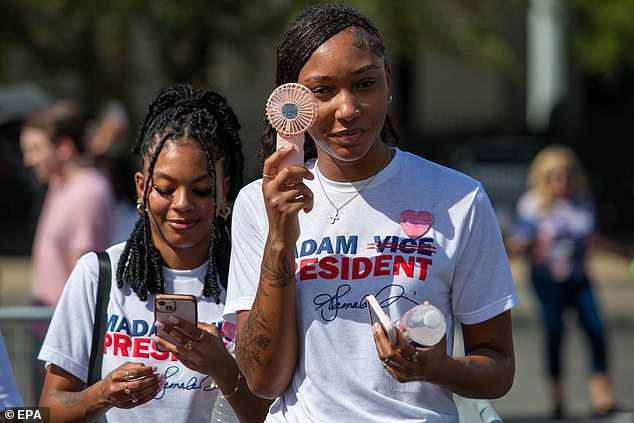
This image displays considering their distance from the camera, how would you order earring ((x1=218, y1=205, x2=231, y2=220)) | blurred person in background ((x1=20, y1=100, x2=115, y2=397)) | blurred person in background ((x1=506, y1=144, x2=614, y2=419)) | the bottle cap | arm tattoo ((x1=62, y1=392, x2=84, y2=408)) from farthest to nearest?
blurred person in background ((x1=506, y1=144, x2=614, y2=419)) < blurred person in background ((x1=20, y1=100, x2=115, y2=397)) < earring ((x1=218, y1=205, x2=231, y2=220)) < arm tattoo ((x1=62, y1=392, x2=84, y2=408)) < the bottle cap

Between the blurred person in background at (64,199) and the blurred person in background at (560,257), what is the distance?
3.50 metres

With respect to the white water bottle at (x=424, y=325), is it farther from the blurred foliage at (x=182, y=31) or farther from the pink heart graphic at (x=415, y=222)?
the blurred foliage at (x=182, y=31)

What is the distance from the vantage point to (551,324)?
8.45 meters

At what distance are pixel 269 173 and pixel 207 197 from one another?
691 mm

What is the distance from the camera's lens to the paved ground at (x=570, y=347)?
8.37m

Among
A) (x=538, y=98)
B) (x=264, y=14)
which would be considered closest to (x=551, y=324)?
(x=264, y=14)

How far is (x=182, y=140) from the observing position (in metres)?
3.44

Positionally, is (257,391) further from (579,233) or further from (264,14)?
(264,14)

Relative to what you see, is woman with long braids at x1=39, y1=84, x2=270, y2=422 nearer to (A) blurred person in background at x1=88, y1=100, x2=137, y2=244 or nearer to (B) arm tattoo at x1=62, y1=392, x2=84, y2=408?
(B) arm tattoo at x1=62, y1=392, x2=84, y2=408

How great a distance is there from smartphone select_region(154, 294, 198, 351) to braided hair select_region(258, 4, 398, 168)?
619 millimetres

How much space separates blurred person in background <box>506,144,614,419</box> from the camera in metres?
8.30

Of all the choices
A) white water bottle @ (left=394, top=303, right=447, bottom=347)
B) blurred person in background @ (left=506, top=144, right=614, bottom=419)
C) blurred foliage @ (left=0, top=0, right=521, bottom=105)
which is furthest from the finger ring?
blurred foliage @ (left=0, top=0, right=521, bottom=105)

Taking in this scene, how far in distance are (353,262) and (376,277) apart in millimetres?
68
